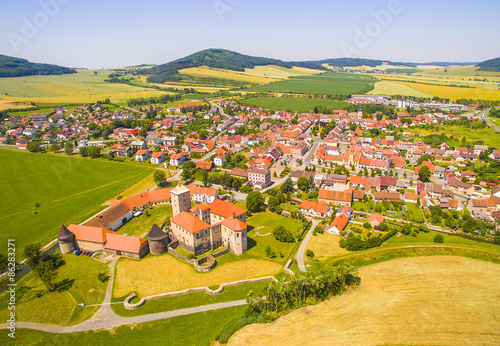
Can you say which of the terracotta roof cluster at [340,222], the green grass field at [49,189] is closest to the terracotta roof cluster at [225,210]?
the terracotta roof cluster at [340,222]

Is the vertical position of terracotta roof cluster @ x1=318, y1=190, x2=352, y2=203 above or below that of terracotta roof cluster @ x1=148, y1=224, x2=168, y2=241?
below

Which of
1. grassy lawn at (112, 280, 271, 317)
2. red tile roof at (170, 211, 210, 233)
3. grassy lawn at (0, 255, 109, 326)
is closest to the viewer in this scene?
grassy lawn at (0, 255, 109, 326)

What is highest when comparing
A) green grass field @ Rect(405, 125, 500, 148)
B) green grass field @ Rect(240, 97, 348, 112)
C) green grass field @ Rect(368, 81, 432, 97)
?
green grass field @ Rect(368, 81, 432, 97)

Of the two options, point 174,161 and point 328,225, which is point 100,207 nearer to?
point 174,161

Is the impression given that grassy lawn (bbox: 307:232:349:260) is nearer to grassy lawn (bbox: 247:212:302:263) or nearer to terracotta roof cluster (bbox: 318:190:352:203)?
grassy lawn (bbox: 247:212:302:263)

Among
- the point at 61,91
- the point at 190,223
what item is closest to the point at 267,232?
the point at 190,223

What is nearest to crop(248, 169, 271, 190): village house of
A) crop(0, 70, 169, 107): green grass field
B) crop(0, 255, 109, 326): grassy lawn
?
crop(0, 255, 109, 326): grassy lawn

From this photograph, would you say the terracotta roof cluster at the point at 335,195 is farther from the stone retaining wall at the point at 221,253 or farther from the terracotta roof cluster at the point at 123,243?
the terracotta roof cluster at the point at 123,243
